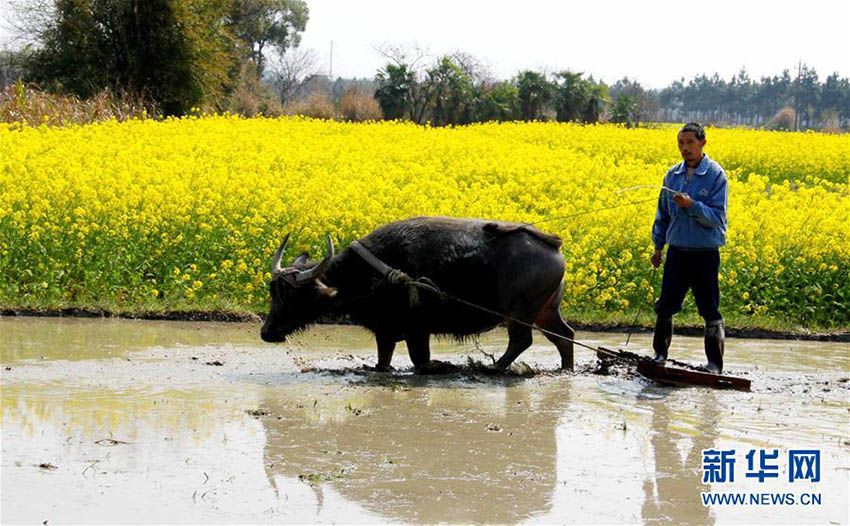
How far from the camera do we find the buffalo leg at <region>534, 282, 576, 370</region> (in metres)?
8.61

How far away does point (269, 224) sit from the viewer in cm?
1207

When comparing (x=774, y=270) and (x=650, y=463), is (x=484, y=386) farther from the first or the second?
(x=774, y=270)

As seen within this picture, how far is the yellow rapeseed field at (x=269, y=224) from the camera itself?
36.7 ft

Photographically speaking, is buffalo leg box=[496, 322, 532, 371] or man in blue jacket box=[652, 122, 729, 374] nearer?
man in blue jacket box=[652, 122, 729, 374]

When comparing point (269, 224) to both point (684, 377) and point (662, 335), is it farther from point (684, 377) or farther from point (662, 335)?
point (684, 377)

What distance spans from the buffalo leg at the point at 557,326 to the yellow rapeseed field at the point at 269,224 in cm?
257

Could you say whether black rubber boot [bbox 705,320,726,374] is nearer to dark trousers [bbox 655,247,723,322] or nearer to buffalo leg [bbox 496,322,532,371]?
dark trousers [bbox 655,247,723,322]

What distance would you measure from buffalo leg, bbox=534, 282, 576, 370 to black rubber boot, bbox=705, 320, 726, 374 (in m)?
1.07

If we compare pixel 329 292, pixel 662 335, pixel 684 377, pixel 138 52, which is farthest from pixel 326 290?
pixel 138 52

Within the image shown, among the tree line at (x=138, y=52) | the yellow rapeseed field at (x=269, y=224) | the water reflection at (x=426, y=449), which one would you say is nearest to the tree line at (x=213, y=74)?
the tree line at (x=138, y=52)

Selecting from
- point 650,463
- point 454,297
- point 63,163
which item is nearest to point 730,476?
point 650,463

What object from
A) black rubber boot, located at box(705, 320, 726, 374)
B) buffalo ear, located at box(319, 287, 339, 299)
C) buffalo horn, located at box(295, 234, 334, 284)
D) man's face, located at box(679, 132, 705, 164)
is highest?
man's face, located at box(679, 132, 705, 164)

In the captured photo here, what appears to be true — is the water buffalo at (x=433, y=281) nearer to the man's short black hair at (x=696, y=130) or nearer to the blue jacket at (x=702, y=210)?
the blue jacket at (x=702, y=210)

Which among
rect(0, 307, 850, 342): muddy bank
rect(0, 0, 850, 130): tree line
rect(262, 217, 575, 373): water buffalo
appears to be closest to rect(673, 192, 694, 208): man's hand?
rect(262, 217, 575, 373): water buffalo
